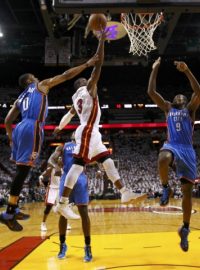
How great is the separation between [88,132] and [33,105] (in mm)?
768

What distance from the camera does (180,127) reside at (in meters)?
5.59

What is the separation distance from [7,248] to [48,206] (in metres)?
2.70

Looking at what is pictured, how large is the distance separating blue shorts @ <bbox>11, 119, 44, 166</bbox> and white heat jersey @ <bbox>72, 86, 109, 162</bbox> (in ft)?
1.72

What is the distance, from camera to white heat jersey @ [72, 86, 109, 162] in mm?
4906

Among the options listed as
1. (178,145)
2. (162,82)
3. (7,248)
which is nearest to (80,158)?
(178,145)

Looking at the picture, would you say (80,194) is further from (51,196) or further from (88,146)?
(51,196)

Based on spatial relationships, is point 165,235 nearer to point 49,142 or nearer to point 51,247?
point 51,247

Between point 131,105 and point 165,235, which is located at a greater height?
point 131,105

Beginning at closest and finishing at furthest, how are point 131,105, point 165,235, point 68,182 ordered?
point 68,182, point 165,235, point 131,105

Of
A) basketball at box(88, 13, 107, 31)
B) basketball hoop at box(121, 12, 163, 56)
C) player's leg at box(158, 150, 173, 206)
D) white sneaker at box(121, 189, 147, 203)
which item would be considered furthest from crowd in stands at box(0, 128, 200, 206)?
basketball at box(88, 13, 107, 31)

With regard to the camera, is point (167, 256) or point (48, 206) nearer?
point (167, 256)

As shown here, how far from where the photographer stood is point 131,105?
29016 mm

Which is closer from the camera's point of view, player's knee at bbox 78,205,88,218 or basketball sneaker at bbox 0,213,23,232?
basketball sneaker at bbox 0,213,23,232

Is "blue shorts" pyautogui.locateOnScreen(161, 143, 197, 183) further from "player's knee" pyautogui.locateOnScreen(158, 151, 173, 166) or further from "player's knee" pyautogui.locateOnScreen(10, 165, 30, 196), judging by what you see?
"player's knee" pyautogui.locateOnScreen(10, 165, 30, 196)
